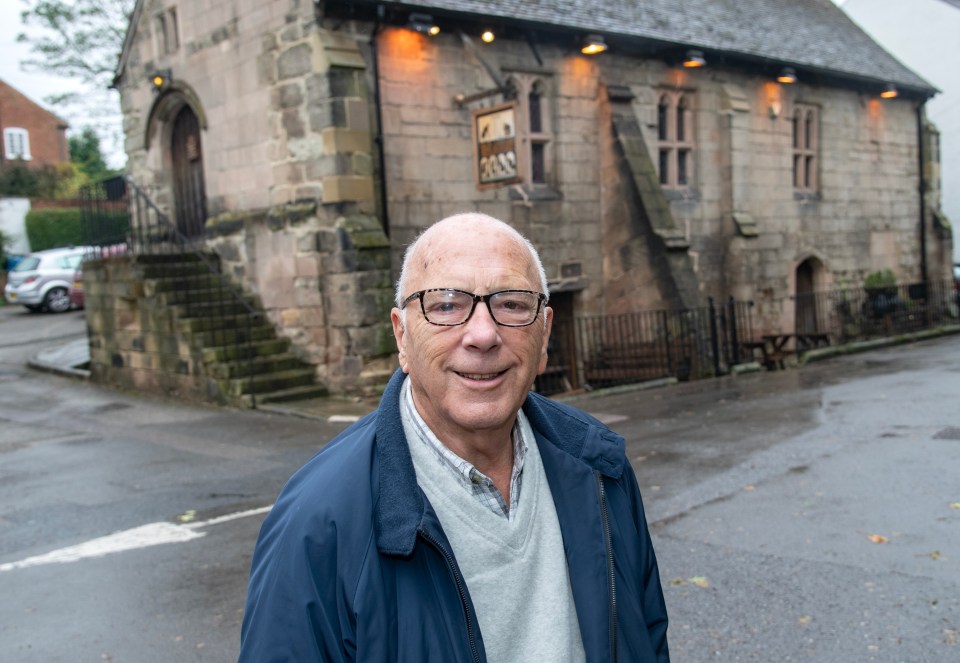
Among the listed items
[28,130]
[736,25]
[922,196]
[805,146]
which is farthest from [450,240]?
[28,130]

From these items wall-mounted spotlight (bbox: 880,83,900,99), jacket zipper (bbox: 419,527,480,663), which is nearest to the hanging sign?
jacket zipper (bbox: 419,527,480,663)

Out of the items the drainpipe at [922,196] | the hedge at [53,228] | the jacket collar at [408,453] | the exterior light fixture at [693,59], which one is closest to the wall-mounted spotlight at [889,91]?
the drainpipe at [922,196]

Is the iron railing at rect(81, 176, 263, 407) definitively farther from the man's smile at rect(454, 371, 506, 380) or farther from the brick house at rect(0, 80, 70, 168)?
the brick house at rect(0, 80, 70, 168)

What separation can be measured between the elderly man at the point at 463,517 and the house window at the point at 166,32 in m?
15.3

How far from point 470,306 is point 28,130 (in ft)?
171

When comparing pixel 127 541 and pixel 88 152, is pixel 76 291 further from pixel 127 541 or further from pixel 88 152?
pixel 88 152

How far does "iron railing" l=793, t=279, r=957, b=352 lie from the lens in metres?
21.9

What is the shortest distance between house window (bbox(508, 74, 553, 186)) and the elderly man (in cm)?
1330

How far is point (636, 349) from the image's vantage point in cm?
1636

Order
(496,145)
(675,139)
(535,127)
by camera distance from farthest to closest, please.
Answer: (675,139), (535,127), (496,145)

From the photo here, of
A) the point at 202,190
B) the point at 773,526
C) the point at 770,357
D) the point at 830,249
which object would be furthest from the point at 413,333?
the point at 830,249

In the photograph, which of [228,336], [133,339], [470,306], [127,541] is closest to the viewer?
[470,306]

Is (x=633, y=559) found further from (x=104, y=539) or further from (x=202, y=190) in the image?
(x=202, y=190)

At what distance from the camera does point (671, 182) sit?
1847 centimetres
